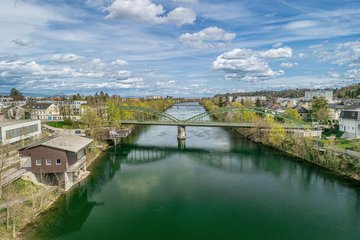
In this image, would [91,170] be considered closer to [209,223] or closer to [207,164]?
[207,164]

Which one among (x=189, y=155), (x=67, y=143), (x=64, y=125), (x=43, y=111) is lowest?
(x=189, y=155)

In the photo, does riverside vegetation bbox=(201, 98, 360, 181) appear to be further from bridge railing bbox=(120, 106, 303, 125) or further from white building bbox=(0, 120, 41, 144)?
white building bbox=(0, 120, 41, 144)

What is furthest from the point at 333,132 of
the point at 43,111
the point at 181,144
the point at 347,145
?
the point at 43,111

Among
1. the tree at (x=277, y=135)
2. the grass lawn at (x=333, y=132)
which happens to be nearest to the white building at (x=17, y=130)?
the tree at (x=277, y=135)

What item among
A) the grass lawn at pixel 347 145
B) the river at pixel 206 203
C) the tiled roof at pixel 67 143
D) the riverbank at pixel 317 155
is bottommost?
the river at pixel 206 203

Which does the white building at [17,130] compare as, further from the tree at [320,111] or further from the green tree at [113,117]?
the tree at [320,111]

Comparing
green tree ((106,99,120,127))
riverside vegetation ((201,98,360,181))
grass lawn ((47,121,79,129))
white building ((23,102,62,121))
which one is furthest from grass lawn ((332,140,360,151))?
white building ((23,102,62,121))

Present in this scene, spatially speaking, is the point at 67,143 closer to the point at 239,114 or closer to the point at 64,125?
the point at 64,125
